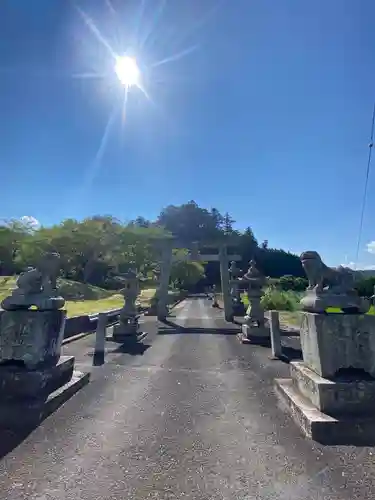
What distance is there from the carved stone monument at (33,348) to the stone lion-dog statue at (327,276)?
3.76m

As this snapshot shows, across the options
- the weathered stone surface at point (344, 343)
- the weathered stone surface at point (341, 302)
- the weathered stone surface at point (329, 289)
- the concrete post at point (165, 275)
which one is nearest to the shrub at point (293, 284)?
the concrete post at point (165, 275)

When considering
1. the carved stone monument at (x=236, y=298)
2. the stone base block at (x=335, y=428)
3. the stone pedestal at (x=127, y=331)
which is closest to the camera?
the stone base block at (x=335, y=428)

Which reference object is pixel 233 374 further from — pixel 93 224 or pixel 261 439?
pixel 93 224

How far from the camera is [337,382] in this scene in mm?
4309

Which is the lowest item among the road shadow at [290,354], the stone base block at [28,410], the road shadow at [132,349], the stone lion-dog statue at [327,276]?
the stone base block at [28,410]

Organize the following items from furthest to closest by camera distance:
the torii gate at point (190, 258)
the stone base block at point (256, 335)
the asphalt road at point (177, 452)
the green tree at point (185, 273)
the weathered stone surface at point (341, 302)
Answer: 1. the green tree at point (185, 273)
2. the torii gate at point (190, 258)
3. the stone base block at point (256, 335)
4. the weathered stone surface at point (341, 302)
5. the asphalt road at point (177, 452)

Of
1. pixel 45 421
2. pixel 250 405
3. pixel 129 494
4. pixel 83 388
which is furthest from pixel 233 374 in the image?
pixel 129 494

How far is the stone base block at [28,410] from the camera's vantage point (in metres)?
4.20

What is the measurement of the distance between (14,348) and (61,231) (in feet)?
113

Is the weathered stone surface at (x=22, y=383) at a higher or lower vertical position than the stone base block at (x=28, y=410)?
higher

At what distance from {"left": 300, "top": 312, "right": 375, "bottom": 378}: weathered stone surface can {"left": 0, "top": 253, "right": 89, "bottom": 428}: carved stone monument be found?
3.59 m

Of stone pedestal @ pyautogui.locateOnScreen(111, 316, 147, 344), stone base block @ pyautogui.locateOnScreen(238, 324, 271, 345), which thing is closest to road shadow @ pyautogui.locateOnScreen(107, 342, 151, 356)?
stone pedestal @ pyautogui.locateOnScreen(111, 316, 147, 344)

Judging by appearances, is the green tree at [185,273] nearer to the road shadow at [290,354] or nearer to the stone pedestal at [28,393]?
the road shadow at [290,354]

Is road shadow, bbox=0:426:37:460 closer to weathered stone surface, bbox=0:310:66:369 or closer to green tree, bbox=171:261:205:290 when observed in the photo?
weathered stone surface, bbox=0:310:66:369
